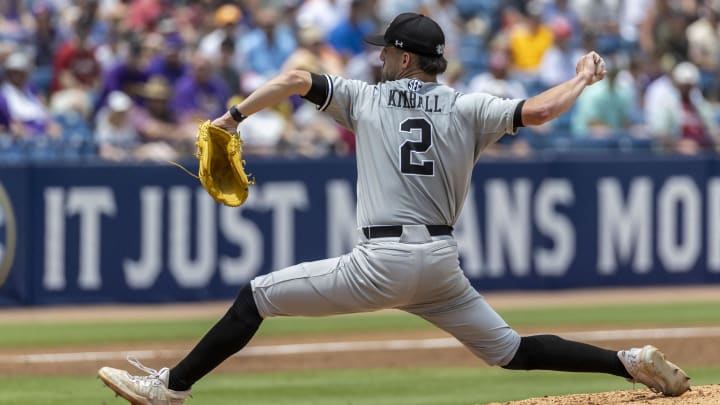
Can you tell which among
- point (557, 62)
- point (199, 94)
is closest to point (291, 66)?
point (199, 94)

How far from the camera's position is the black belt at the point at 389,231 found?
231 inches

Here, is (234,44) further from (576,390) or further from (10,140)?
(576,390)

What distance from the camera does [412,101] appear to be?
588 centimetres

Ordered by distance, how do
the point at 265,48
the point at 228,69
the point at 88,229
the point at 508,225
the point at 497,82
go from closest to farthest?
the point at 88,229
the point at 508,225
the point at 228,69
the point at 497,82
the point at 265,48

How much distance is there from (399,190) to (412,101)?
0.42 metres

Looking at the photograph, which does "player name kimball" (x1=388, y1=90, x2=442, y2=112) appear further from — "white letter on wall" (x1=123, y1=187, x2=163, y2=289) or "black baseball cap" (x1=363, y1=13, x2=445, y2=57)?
"white letter on wall" (x1=123, y1=187, x2=163, y2=289)

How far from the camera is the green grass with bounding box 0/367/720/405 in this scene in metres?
8.02

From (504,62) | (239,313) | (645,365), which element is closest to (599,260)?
(504,62)

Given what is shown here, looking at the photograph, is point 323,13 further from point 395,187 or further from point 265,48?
point 395,187

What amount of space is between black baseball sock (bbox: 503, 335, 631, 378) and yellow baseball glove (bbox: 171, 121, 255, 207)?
1.58m

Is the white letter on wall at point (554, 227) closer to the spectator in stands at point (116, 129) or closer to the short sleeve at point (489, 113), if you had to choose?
the spectator in stands at point (116, 129)

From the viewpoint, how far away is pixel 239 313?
6.00 metres

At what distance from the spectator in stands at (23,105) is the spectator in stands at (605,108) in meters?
6.20

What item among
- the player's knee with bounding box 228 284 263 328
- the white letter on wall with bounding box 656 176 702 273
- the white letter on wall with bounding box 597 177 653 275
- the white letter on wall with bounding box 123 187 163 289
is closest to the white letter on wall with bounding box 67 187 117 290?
the white letter on wall with bounding box 123 187 163 289
